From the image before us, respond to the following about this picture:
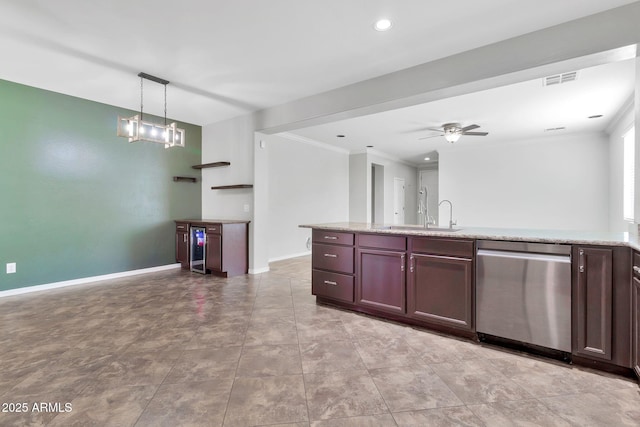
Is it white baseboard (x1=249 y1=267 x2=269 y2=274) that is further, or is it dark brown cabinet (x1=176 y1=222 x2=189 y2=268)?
dark brown cabinet (x1=176 y1=222 x2=189 y2=268)

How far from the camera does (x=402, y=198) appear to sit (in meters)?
9.77

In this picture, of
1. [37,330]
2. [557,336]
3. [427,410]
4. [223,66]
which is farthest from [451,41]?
[37,330]

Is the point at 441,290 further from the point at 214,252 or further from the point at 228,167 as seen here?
the point at 228,167

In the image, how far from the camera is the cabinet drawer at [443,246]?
2479 mm

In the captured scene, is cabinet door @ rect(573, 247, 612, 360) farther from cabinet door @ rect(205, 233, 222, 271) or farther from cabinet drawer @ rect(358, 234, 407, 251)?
cabinet door @ rect(205, 233, 222, 271)

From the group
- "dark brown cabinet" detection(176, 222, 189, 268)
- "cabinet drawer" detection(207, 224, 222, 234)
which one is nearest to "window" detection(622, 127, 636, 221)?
"cabinet drawer" detection(207, 224, 222, 234)

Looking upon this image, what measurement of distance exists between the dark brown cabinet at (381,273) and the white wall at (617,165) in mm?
4362

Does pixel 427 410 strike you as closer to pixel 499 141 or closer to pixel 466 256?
pixel 466 256

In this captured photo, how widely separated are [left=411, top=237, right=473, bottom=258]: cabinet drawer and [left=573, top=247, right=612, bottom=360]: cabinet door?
708 mm

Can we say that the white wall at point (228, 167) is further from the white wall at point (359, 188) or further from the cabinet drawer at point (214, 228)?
the white wall at point (359, 188)

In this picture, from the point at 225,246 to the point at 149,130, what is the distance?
200cm

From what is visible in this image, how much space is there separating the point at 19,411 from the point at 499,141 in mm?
8162

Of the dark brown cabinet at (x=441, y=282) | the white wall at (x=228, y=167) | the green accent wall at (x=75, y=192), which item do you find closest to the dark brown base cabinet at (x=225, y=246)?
the white wall at (x=228, y=167)

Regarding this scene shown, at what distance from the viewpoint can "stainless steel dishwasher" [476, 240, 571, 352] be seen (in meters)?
2.14
